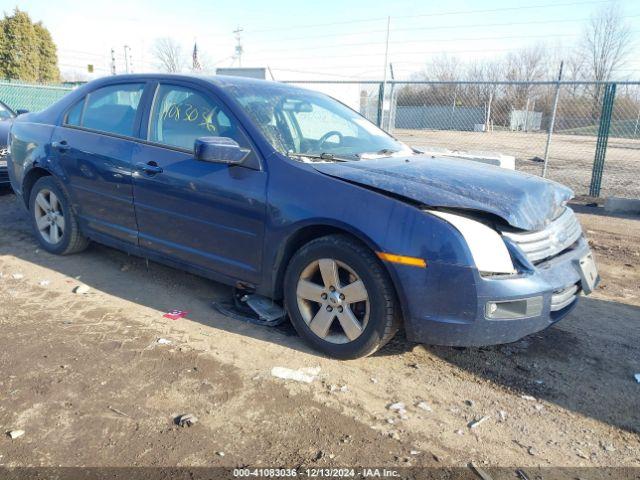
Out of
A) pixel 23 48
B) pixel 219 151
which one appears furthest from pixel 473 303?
pixel 23 48

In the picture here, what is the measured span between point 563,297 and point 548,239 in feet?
1.18

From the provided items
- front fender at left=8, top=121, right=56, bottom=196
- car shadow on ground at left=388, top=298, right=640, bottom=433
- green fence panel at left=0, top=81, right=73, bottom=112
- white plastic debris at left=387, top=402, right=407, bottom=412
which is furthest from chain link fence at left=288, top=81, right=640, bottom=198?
green fence panel at left=0, top=81, right=73, bottom=112

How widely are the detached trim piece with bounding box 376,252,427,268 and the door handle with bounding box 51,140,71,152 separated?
3.25 meters

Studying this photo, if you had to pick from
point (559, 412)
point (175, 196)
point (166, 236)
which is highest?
point (175, 196)

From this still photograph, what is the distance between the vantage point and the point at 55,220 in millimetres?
5020

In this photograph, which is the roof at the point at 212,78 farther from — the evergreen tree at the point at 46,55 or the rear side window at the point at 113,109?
the evergreen tree at the point at 46,55

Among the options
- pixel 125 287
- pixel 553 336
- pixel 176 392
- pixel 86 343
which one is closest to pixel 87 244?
pixel 125 287

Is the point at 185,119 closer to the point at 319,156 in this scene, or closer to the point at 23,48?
the point at 319,156

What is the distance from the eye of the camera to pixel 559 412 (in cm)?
278

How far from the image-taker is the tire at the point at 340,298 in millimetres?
2973

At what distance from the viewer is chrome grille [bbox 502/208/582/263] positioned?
9.58ft

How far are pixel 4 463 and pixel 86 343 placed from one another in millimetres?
1145

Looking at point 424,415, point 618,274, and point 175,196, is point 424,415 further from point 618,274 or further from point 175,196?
point 618,274

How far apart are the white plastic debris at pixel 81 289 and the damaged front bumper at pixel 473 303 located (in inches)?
109
